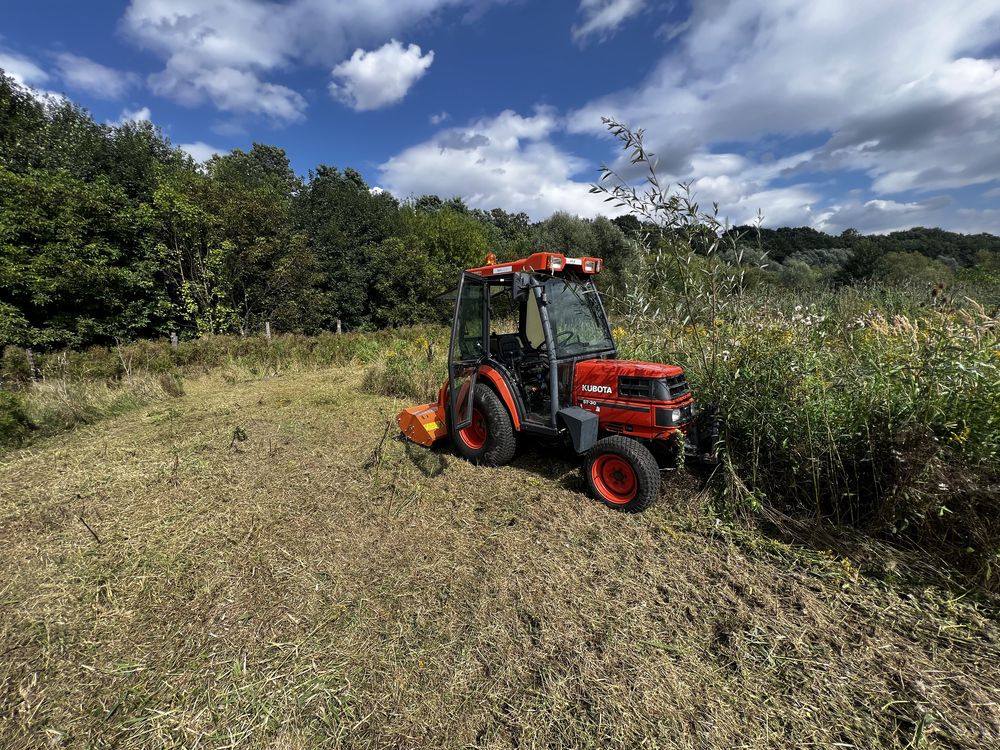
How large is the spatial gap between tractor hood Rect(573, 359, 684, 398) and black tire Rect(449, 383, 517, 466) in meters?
0.78

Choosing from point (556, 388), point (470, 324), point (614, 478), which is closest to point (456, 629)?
point (614, 478)

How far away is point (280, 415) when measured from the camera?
6.21 m

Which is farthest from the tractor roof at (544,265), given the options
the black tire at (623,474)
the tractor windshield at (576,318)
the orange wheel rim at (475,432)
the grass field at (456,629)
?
the grass field at (456,629)

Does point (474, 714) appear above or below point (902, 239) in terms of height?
below

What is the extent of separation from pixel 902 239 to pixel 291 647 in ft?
124

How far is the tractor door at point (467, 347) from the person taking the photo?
13.9 ft

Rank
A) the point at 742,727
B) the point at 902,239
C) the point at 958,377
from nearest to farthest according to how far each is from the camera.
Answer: the point at 742,727 → the point at 958,377 → the point at 902,239

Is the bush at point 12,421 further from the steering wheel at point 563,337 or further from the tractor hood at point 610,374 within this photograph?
the tractor hood at point 610,374

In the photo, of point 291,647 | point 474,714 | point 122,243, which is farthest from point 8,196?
point 474,714

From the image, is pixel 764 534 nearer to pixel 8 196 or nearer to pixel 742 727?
Answer: pixel 742 727

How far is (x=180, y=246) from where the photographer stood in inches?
614

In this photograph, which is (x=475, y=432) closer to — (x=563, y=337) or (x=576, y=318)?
(x=563, y=337)

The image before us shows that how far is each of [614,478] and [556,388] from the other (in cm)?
87

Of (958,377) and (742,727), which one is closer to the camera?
(742,727)
